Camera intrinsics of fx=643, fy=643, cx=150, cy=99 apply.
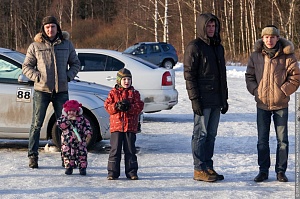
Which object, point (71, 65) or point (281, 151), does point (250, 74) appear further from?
point (71, 65)

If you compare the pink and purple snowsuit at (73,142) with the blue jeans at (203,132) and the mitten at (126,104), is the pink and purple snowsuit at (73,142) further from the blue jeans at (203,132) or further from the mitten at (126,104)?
the blue jeans at (203,132)

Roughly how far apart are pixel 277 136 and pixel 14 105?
382 centimetres

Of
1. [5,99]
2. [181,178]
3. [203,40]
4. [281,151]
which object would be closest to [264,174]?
[281,151]

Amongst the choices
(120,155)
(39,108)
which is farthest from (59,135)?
(120,155)

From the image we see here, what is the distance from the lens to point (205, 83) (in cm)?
727

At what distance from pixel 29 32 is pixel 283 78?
53.6 meters

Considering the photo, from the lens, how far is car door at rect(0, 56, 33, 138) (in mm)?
9094

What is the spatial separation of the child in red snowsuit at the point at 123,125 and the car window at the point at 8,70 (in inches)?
91.4

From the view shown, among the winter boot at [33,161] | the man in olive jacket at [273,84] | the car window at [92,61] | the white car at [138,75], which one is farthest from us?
the car window at [92,61]

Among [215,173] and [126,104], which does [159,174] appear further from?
[126,104]

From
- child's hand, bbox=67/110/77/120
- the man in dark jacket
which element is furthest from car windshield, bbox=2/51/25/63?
the man in dark jacket

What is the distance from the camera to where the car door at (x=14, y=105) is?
358 inches

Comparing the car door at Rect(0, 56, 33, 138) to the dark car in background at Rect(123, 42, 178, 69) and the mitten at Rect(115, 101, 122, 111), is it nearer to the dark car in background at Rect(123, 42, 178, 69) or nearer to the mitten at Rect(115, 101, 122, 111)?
the mitten at Rect(115, 101, 122, 111)

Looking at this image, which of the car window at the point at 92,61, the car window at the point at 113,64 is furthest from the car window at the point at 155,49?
the car window at the point at 113,64
